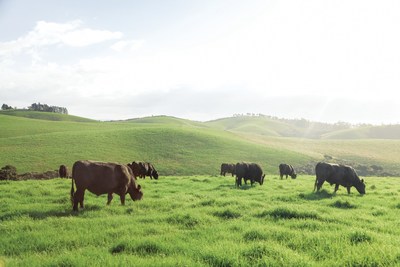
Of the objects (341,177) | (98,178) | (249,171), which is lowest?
(249,171)

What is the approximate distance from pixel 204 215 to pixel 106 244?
160 inches

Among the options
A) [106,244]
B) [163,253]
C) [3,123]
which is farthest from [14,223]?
[3,123]

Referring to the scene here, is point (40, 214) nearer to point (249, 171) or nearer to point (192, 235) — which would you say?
point (192, 235)

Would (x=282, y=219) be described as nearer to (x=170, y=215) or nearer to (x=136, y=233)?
(x=170, y=215)

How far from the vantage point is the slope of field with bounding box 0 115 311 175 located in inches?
Answer: 1975

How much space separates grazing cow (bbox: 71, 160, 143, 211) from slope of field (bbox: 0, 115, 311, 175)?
34.5 metres

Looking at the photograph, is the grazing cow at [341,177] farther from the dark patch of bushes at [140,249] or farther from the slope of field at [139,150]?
the slope of field at [139,150]

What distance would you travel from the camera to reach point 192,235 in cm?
890

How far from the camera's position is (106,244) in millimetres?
8156

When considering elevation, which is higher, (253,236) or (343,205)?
(253,236)

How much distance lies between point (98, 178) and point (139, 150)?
48.3 m

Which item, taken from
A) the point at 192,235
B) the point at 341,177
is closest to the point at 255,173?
the point at 341,177

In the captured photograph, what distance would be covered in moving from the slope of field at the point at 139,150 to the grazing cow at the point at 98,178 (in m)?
34.5

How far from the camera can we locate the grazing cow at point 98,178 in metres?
12.8
